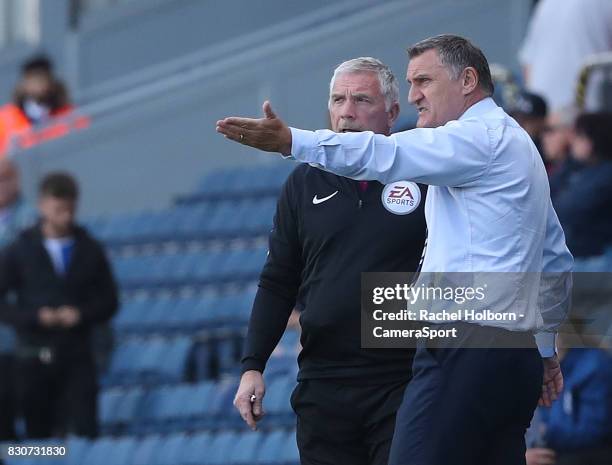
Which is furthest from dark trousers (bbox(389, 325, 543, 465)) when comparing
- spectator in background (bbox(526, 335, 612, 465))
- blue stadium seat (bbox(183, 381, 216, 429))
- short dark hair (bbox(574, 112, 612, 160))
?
blue stadium seat (bbox(183, 381, 216, 429))

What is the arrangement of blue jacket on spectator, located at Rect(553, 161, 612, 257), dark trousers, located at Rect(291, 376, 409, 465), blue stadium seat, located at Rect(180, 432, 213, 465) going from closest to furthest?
dark trousers, located at Rect(291, 376, 409, 465) < blue jacket on spectator, located at Rect(553, 161, 612, 257) < blue stadium seat, located at Rect(180, 432, 213, 465)

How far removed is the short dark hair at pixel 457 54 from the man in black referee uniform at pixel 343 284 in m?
0.53

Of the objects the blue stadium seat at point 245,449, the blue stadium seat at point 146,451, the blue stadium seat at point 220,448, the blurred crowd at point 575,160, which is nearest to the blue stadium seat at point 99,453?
the blue stadium seat at point 146,451

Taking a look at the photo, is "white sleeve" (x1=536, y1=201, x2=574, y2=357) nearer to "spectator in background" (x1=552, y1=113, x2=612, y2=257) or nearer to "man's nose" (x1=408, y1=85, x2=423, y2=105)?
"man's nose" (x1=408, y1=85, x2=423, y2=105)

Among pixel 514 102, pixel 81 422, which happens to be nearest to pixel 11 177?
pixel 81 422

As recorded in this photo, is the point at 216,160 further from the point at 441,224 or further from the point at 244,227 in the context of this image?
the point at 441,224

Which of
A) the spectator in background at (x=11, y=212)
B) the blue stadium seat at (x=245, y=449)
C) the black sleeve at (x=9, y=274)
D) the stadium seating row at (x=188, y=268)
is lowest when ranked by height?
the blue stadium seat at (x=245, y=449)

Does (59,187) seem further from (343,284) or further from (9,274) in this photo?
(343,284)

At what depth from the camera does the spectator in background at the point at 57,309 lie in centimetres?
864

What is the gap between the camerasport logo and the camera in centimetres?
486

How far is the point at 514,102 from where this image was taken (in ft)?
27.2

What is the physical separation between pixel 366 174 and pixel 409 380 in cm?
90

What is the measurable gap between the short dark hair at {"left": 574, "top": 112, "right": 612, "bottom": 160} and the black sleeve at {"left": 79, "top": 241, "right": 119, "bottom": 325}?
2.73 meters

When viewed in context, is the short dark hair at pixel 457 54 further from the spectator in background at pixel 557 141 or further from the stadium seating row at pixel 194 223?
the stadium seating row at pixel 194 223
